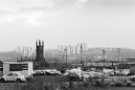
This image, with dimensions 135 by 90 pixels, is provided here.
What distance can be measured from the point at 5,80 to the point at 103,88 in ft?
47.4

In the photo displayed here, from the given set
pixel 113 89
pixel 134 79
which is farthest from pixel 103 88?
pixel 134 79

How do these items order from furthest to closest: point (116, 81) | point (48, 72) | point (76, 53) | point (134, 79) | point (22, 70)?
1. point (76, 53)
2. point (48, 72)
3. point (22, 70)
4. point (134, 79)
5. point (116, 81)

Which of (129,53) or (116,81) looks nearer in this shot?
(116,81)

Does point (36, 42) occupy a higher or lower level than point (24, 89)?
higher

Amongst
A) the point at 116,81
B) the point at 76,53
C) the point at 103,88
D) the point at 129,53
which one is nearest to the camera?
the point at 103,88

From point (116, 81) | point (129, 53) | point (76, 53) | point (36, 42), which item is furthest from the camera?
point (129, 53)

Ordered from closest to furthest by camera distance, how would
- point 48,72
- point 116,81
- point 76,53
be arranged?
point 116,81 → point 48,72 → point 76,53

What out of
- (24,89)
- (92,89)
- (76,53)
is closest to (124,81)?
(92,89)

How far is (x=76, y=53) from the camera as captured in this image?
441 ft

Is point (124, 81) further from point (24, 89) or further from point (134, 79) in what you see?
point (24, 89)

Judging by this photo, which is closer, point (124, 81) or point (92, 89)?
point (92, 89)

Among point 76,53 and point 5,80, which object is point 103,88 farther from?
point 76,53

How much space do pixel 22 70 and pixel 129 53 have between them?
370 ft

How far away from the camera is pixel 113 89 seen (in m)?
23.8
